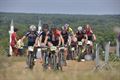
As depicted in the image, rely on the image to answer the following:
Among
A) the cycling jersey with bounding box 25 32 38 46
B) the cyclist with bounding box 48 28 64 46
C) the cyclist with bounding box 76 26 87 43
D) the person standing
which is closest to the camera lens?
the cyclist with bounding box 48 28 64 46

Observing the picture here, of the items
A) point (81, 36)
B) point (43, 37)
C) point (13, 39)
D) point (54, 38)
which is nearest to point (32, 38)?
point (43, 37)

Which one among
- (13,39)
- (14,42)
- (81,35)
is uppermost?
(81,35)

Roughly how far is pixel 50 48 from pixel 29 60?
1416 mm

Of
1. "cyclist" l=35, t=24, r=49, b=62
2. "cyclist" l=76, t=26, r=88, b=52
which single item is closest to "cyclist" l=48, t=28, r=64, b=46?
"cyclist" l=35, t=24, r=49, b=62

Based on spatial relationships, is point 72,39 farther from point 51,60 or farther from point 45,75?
point 45,75

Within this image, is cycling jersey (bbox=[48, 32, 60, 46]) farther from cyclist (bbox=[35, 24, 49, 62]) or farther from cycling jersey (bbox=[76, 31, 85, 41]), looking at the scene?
cycling jersey (bbox=[76, 31, 85, 41])

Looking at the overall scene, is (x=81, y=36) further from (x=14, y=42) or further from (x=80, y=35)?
(x=14, y=42)

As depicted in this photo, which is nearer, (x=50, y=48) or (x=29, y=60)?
(x=50, y=48)

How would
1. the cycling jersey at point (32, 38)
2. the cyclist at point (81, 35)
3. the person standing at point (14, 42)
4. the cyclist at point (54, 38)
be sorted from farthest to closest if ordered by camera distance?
the person standing at point (14, 42) → the cyclist at point (81, 35) → the cycling jersey at point (32, 38) → the cyclist at point (54, 38)

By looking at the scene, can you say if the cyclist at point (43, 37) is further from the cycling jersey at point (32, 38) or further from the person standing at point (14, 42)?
the person standing at point (14, 42)

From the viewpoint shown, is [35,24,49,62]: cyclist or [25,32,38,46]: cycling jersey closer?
[35,24,49,62]: cyclist

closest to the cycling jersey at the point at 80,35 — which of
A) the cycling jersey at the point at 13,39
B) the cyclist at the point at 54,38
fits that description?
the cyclist at the point at 54,38

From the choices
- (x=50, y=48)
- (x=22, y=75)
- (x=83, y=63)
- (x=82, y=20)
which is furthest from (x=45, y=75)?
(x=82, y=20)

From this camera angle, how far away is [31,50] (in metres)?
16.5
